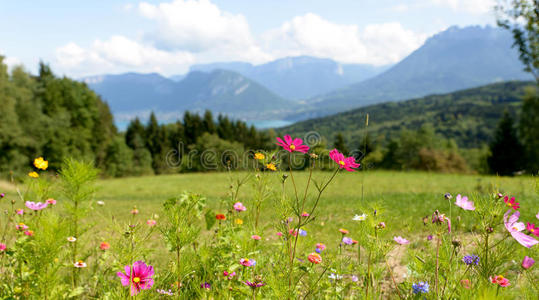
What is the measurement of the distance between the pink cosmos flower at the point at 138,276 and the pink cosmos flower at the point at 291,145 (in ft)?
2.96

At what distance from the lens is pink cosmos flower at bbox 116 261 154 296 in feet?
4.95

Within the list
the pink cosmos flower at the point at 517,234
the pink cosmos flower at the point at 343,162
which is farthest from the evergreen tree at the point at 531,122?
the pink cosmos flower at the point at 343,162

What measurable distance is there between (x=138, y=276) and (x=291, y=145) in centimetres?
101

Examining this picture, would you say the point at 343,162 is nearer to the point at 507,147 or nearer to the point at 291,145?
the point at 291,145

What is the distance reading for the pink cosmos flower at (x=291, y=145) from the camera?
143 centimetres

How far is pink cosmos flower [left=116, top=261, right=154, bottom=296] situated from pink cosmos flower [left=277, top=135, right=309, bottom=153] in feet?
2.96

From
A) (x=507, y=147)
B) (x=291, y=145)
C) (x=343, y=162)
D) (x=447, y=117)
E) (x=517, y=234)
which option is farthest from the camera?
(x=447, y=117)

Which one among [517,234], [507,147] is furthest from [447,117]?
[517,234]

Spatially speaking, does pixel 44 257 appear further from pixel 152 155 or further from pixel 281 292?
pixel 152 155

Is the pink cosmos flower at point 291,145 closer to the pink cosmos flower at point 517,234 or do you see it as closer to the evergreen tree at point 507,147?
the pink cosmos flower at point 517,234

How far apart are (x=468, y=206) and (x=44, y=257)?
2248 millimetres

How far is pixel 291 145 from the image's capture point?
149cm

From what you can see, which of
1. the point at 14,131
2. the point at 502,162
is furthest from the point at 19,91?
the point at 502,162

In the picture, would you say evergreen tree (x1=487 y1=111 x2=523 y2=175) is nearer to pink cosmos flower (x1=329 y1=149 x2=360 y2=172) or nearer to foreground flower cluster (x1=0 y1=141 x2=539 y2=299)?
foreground flower cluster (x1=0 y1=141 x2=539 y2=299)
